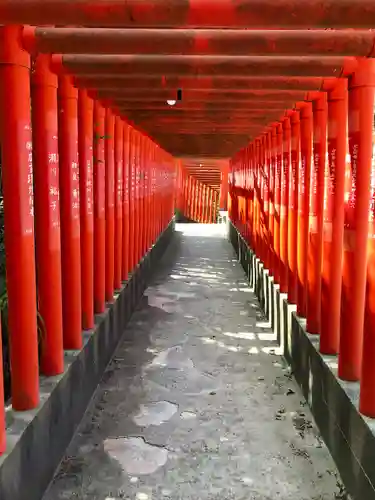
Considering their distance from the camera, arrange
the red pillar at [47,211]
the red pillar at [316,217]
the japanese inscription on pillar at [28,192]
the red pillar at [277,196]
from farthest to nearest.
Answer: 1. the red pillar at [277,196]
2. the red pillar at [316,217]
3. the red pillar at [47,211]
4. the japanese inscription on pillar at [28,192]

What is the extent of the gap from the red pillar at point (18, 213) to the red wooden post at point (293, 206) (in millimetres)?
3277

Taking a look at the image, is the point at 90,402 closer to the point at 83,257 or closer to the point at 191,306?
A: the point at 83,257

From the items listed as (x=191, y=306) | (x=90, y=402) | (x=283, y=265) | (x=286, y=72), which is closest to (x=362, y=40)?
(x=286, y=72)

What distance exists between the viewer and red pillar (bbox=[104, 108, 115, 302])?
245 inches

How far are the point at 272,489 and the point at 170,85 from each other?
288 cm

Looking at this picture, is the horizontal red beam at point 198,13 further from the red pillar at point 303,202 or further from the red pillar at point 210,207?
the red pillar at point 210,207

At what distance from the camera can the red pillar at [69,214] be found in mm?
4332

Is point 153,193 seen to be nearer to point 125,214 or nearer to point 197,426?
point 125,214

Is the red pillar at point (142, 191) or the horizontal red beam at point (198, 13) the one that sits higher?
the horizontal red beam at point (198, 13)

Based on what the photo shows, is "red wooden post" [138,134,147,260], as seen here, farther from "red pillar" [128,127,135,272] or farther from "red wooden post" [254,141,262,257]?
"red wooden post" [254,141,262,257]

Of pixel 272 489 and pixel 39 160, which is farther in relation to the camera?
pixel 39 160

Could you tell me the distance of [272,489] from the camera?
336 cm

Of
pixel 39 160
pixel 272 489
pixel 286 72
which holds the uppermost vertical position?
pixel 286 72

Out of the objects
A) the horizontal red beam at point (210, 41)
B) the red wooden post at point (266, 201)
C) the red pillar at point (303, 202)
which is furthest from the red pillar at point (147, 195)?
the horizontal red beam at point (210, 41)
